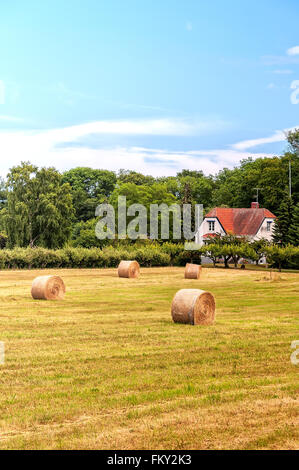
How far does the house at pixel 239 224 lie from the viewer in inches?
3054

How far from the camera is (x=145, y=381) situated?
1251 cm

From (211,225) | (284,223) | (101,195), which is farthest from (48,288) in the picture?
(101,195)

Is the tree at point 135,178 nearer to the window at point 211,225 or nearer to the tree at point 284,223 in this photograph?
the window at point 211,225

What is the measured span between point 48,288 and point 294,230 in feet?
146


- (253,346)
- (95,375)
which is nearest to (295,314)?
(253,346)

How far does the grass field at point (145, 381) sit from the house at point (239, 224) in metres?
53.7

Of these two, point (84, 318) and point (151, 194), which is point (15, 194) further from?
point (84, 318)

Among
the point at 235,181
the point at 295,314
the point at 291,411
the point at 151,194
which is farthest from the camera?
the point at 235,181

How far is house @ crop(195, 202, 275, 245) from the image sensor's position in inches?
3054

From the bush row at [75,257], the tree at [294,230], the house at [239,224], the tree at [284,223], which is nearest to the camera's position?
the bush row at [75,257]

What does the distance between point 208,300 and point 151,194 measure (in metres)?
71.8

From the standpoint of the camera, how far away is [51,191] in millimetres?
80250

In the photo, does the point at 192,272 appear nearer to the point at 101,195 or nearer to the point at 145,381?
the point at 145,381

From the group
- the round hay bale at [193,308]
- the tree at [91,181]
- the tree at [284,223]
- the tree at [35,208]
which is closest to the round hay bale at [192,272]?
the tree at [284,223]
